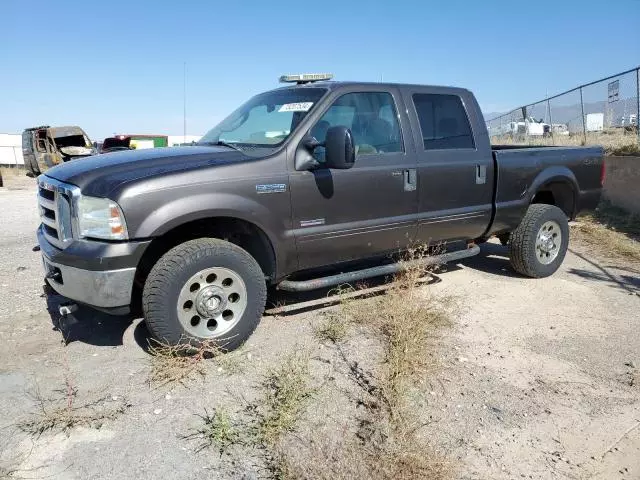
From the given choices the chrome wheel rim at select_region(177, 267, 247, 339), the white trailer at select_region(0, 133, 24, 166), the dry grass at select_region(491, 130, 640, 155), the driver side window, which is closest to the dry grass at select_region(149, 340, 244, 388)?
the chrome wheel rim at select_region(177, 267, 247, 339)

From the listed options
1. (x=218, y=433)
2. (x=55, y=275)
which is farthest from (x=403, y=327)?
(x=55, y=275)

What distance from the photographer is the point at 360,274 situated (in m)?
4.29

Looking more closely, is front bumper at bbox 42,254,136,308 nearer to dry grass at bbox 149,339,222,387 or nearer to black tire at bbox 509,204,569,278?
dry grass at bbox 149,339,222,387

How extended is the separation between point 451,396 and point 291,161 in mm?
1974

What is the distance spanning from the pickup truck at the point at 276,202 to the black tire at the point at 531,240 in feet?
0.07

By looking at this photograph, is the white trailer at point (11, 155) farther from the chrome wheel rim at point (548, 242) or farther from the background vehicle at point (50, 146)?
the chrome wheel rim at point (548, 242)

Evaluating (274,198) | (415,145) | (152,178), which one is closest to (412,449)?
(274,198)

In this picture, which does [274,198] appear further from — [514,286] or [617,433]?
[514,286]

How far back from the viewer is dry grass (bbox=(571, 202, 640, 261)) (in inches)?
272

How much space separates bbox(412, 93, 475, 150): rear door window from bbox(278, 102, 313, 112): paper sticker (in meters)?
1.09

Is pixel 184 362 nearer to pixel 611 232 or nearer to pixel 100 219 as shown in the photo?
pixel 100 219

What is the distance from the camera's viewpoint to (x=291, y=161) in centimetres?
385

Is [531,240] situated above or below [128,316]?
above

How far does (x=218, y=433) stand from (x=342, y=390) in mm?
851
